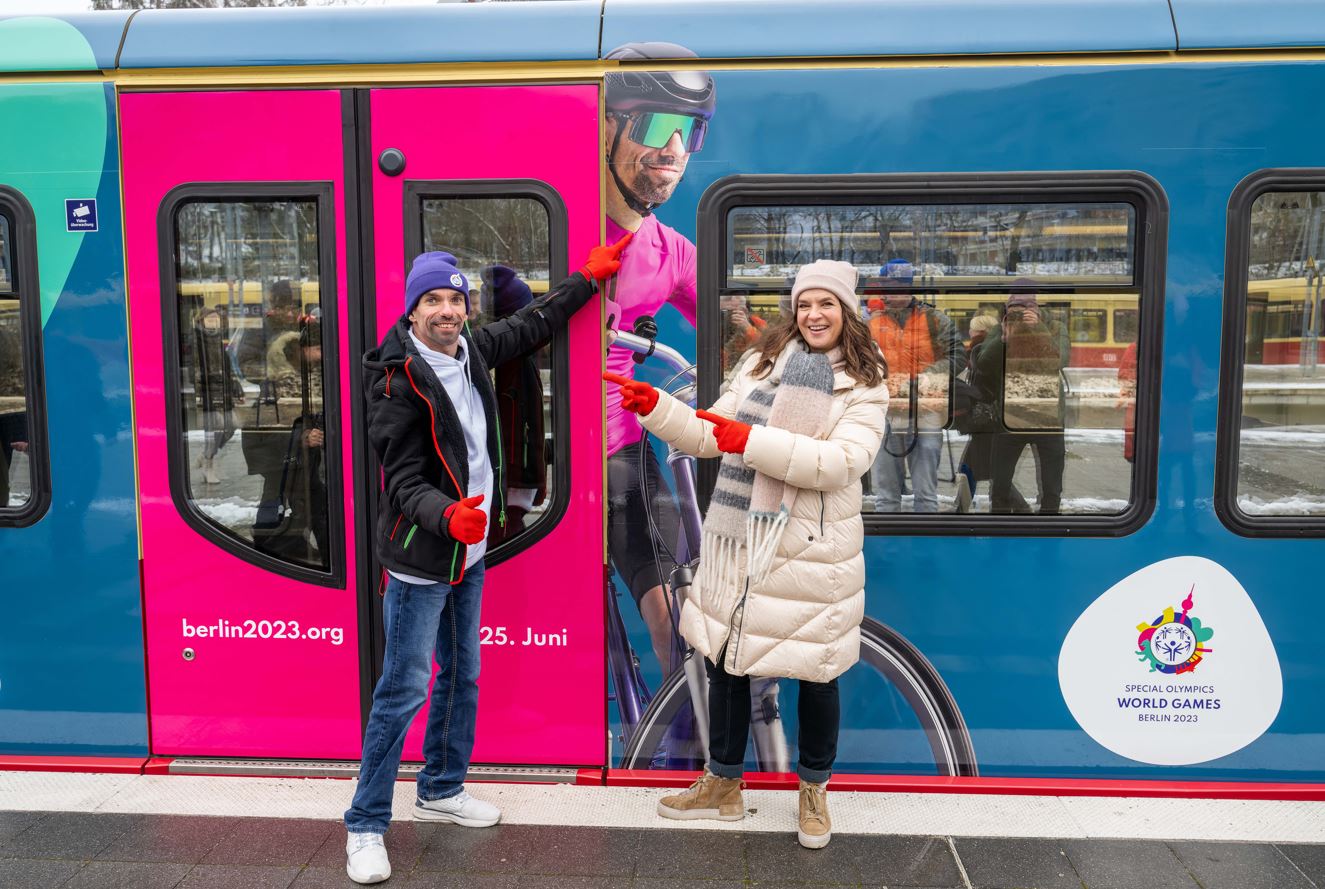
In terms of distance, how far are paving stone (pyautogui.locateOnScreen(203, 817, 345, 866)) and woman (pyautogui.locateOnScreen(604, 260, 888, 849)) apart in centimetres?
135

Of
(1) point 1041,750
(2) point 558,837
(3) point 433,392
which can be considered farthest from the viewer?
(1) point 1041,750

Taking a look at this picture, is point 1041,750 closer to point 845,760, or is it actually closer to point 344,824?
point 845,760

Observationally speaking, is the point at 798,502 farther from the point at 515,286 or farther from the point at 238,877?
the point at 238,877

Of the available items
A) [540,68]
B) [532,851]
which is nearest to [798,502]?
[532,851]

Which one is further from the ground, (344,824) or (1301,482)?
(1301,482)

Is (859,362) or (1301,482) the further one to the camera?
(1301,482)

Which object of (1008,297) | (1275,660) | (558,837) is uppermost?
(1008,297)

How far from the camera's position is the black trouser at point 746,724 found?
9.73ft

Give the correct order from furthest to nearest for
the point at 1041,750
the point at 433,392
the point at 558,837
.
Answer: the point at 1041,750
the point at 558,837
the point at 433,392

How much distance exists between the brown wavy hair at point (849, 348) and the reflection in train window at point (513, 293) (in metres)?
0.73

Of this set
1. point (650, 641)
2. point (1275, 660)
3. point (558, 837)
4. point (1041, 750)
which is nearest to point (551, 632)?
point (650, 641)

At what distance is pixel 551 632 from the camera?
3262 millimetres

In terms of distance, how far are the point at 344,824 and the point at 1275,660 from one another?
3057mm

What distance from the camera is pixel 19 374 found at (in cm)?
329
